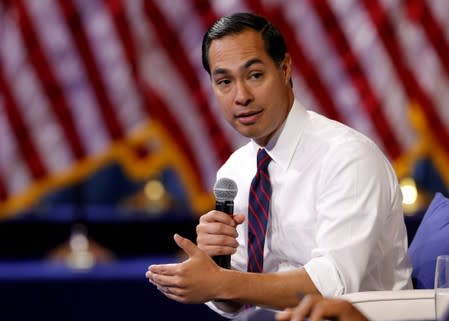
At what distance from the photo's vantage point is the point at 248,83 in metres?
2.21

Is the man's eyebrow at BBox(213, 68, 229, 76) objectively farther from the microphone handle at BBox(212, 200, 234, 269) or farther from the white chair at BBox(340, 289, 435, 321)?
the white chair at BBox(340, 289, 435, 321)

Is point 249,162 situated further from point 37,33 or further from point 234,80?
point 37,33

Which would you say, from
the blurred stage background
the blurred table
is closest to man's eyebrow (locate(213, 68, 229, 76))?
the blurred table

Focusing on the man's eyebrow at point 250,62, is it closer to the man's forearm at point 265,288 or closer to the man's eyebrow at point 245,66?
the man's eyebrow at point 245,66

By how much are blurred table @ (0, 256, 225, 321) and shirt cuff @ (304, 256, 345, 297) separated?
1.23 m

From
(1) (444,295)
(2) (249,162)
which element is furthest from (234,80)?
(1) (444,295)

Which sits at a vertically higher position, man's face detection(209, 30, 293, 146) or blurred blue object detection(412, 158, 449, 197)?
blurred blue object detection(412, 158, 449, 197)

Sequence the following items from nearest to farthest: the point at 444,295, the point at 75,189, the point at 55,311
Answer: the point at 444,295 → the point at 55,311 → the point at 75,189

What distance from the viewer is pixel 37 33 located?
4.02 meters

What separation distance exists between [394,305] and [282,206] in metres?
0.45

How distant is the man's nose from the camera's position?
219cm

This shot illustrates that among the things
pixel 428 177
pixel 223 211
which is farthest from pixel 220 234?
pixel 428 177

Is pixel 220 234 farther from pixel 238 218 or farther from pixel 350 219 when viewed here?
pixel 350 219

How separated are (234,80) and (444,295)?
81 centimetres
